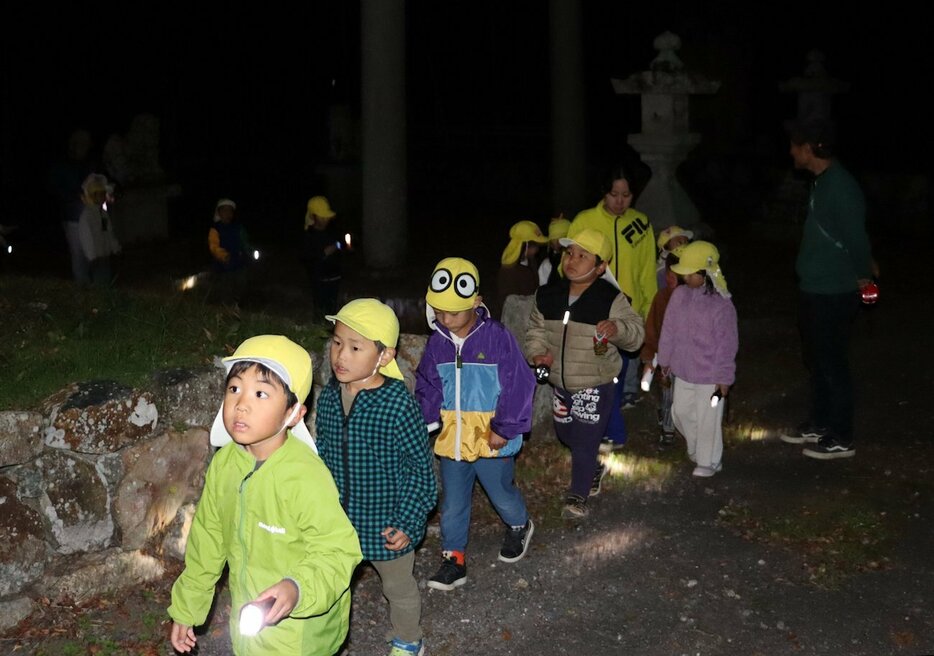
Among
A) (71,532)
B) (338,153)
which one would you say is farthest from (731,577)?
(338,153)

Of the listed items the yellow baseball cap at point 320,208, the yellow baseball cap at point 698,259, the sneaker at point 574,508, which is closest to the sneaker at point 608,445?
the sneaker at point 574,508

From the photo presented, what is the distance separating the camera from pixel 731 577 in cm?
560

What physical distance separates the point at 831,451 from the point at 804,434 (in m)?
0.31

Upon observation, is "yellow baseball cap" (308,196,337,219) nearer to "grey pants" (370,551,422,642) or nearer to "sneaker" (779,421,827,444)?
"sneaker" (779,421,827,444)

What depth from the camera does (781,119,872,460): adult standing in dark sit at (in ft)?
22.5

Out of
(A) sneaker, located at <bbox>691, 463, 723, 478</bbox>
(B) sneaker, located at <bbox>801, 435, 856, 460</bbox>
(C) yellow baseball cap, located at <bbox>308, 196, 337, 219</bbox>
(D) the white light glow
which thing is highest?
(C) yellow baseball cap, located at <bbox>308, 196, 337, 219</bbox>

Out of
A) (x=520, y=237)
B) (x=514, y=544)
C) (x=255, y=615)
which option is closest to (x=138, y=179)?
(x=520, y=237)

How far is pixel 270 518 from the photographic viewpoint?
11.8ft

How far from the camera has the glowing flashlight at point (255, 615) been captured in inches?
125

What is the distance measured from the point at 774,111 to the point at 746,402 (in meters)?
16.7

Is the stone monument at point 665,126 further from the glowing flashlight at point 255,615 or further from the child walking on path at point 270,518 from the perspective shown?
the glowing flashlight at point 255,615

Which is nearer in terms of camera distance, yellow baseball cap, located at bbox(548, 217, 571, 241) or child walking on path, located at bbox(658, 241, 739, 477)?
child walking on path, located at bbox(658, 241, 739, 477)

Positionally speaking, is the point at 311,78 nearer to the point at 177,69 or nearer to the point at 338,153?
the point at 177,69

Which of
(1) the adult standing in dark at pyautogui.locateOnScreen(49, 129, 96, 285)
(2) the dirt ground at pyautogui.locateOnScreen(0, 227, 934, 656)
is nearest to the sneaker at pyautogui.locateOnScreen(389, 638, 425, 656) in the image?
(2) the dirt ground at pyautogui.locateOnScreen(0, 227, 934, 656)
